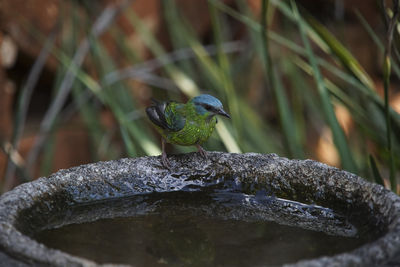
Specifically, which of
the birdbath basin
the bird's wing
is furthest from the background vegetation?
the birdbath basin

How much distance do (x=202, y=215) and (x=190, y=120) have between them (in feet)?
1.20

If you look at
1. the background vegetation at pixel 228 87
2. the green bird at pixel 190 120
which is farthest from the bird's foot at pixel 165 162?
the background vegetation at pixel 228 87

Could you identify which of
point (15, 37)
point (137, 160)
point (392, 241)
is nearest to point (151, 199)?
point (137, 160)

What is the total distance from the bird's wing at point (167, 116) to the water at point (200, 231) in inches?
10.2

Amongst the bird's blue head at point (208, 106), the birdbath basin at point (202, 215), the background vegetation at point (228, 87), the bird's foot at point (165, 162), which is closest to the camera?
the birdbath basin at point (202, 215)

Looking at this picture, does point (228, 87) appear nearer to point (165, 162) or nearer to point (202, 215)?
point (165, 162)

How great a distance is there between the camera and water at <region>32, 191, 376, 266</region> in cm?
111

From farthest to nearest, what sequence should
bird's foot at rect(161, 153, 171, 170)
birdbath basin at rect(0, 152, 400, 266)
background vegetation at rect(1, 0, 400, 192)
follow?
background vegetation at rect(1, 0, 400, 192) < bird's foot at rect(161, 153, 171, 170) < birdbath basin at rect(0, 152, 400, 266)

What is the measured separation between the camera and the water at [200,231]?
1109 mm

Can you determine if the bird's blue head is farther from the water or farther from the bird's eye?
the water

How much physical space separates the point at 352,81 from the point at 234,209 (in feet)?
2.07

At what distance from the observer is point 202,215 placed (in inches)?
52.6

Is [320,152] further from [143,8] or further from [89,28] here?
[89,28]

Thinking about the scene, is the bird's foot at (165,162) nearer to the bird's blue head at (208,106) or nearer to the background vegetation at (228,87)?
the bird's blue head at (208,106)
